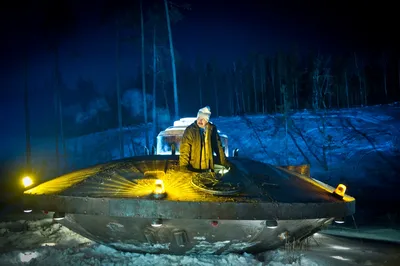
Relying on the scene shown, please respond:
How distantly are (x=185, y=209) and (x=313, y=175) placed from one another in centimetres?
2246

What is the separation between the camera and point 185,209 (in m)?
5.18

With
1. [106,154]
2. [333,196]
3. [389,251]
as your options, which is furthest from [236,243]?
[106,154]

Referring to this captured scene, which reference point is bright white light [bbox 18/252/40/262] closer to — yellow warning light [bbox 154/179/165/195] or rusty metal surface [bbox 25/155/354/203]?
rusty metal surface [bbox 25/155/354/203]

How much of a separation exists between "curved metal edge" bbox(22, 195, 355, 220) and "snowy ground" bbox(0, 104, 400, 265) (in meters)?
1.06

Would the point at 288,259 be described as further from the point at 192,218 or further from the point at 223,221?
the point at 192,218

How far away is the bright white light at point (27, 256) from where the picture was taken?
20.5ft

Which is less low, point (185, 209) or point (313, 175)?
point (185, 209)

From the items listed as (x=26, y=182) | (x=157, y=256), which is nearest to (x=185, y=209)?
(x=157, y=256)

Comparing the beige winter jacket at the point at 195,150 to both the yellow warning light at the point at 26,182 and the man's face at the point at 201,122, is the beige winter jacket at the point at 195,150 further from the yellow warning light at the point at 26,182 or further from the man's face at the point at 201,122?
the yellow warning light at the point at 26,182

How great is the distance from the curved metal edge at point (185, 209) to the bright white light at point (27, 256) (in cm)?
128

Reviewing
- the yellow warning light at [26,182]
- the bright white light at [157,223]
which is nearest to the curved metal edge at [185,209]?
the bright white light at [157,223]

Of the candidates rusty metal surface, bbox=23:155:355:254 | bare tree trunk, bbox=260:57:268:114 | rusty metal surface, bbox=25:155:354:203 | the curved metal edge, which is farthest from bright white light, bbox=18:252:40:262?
bare tree trunk, bbox=260:57:268:114

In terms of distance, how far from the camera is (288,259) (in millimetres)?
6242

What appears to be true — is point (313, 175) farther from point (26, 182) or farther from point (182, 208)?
point (182, 208)
